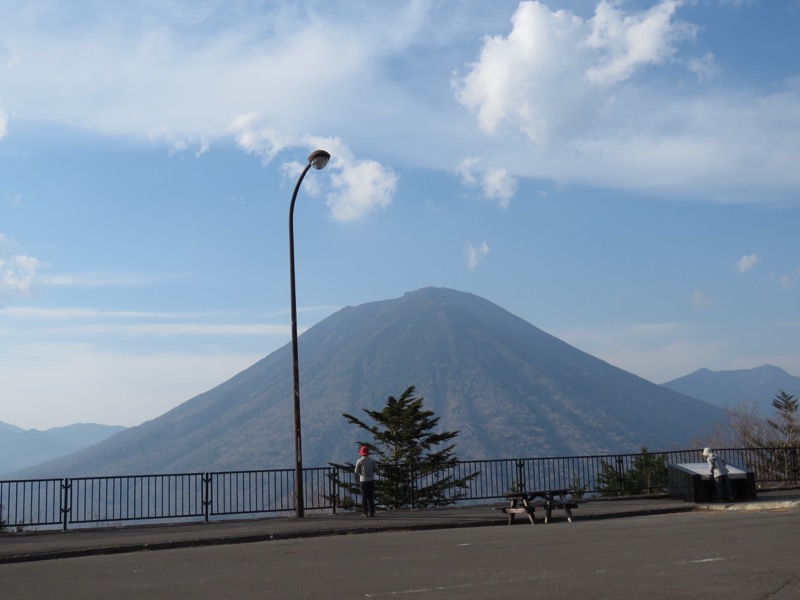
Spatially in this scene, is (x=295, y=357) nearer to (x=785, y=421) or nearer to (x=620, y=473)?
(x=620, y=473)

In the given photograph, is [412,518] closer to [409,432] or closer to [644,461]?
[644,461]

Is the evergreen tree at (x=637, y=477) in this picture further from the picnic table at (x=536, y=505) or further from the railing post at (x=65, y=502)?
the railing post at (x=65, y=502)

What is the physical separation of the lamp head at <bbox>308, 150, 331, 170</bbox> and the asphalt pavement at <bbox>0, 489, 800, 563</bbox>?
8025mm

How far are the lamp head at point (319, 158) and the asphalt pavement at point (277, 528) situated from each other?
26.3ft

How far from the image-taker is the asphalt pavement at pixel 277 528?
1491cm

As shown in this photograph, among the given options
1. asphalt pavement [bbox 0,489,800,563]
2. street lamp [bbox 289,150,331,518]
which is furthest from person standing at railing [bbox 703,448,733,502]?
street lamp [bbox 289,150,331,518]

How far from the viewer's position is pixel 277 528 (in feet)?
55.9

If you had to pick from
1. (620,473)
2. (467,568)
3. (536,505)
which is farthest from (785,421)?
(467,568)

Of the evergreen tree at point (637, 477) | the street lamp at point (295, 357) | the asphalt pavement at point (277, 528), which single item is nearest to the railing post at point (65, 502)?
the asphalt pavement at point (277, 528)

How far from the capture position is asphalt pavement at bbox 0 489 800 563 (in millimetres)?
14914

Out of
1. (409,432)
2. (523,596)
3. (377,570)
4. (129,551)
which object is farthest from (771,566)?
(409,432)

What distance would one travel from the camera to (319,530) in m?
16.8

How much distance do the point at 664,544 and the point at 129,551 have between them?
868 centimetres

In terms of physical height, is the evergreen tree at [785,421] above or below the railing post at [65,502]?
above
